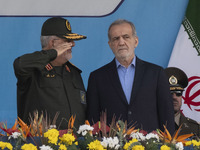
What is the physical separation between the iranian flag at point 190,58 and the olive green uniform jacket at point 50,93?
159 cm

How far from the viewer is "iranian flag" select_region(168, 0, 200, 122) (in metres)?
3.88

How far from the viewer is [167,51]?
3893 mm

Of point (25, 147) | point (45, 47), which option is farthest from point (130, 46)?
point (25, 147)

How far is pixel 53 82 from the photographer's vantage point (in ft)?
8.23

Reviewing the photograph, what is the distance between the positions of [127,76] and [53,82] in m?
0.46

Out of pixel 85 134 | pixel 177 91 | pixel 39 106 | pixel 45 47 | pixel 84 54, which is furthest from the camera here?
pixel 84 54

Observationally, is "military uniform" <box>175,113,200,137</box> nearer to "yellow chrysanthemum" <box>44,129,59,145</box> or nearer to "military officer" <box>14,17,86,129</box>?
"military officer" <box>14,17,86,129</box>

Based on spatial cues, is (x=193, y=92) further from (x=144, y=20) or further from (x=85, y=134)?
(x=85, y=134)

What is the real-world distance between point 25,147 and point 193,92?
2.70 m

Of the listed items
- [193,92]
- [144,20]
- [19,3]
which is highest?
[19,3]

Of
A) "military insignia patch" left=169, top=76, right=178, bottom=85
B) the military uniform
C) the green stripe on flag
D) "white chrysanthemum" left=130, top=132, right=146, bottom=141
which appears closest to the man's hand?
"white chrysanthemum" left=130, top=132, right=146, bottom=141

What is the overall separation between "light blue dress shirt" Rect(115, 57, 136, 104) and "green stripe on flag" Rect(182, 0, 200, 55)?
1559 millimetres

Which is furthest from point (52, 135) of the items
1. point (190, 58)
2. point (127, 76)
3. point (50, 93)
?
point (190, 58)

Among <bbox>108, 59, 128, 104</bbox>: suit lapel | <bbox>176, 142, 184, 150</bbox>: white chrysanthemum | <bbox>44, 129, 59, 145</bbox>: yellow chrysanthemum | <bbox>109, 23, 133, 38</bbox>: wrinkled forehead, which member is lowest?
<bbox>176, 142, 184, 150</bbox>: white chrysanthemum
